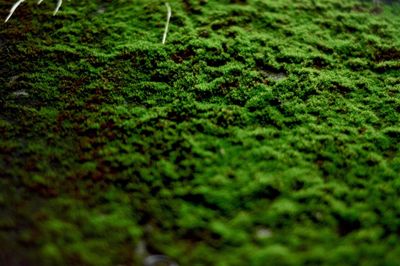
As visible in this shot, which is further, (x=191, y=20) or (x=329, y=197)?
(x=191, y=20)

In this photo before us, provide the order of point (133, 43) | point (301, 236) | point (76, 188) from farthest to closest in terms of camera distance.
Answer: point (133, 43)
point (76, 188)
point (301, 236)

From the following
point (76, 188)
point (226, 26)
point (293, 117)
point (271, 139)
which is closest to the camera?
point (76, 188)

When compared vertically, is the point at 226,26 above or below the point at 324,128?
above

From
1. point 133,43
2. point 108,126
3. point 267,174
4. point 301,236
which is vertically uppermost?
point 133,43

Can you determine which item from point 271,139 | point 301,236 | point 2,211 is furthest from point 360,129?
point 2,211

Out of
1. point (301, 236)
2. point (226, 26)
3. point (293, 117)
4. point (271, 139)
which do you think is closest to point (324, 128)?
point (293, 117)

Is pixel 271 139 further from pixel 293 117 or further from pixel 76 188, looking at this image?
pixel 76 188
